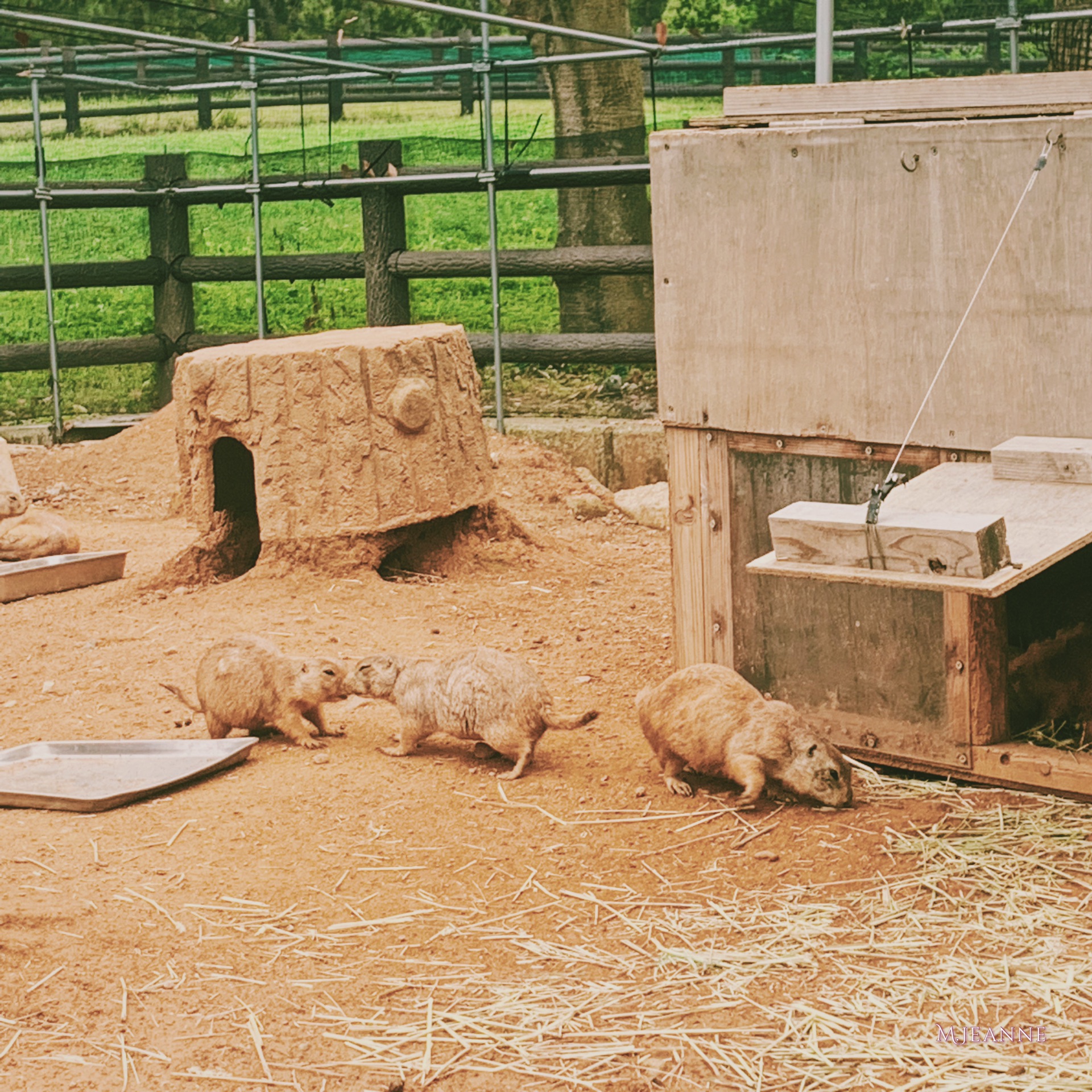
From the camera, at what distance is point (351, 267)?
11.4 m

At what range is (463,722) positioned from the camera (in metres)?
4.97

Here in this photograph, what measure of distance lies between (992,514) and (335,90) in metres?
12.4

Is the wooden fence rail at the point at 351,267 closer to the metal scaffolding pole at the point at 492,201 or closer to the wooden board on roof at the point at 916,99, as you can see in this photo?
the metal scaffolding pole at the point at 492,201

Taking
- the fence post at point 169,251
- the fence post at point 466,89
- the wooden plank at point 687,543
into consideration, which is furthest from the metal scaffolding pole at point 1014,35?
the fence post at point 466,89

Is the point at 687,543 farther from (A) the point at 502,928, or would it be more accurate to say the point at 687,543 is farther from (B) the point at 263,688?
(A) the point at 502,928

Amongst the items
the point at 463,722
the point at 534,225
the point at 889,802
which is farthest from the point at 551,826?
the point at 534,225

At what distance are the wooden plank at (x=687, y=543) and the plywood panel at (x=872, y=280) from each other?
0.38 ft

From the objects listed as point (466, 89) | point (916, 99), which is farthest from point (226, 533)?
A: point (466, 89)

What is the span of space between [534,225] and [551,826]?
1262 cm

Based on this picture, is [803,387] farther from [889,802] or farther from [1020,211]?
Result: [889,802]

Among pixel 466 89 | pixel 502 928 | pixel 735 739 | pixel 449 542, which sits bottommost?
pixel 502 928

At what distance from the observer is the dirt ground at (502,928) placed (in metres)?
3.15

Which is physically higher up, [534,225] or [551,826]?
[534,225]

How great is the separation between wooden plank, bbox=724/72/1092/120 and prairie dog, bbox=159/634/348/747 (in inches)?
91.9
